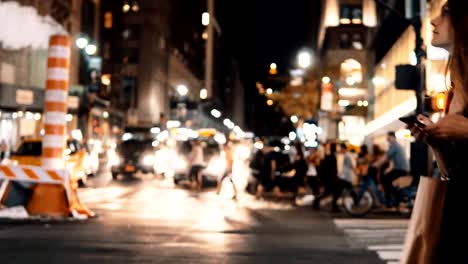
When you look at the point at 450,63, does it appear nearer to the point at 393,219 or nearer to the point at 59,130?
the point at 59,130

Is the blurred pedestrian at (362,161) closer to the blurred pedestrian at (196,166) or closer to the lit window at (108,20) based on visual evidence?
the blurred pedestrian at (196,166)

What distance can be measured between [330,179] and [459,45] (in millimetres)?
16789

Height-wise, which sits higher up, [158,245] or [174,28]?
[174,28]

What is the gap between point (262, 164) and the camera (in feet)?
85.4

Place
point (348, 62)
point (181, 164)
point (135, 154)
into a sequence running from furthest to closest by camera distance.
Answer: point (348, 62), point (135, 154), point (181, 164)

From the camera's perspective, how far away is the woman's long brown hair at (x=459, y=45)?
116 inches

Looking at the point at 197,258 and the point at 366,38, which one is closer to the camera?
the point at 197,258

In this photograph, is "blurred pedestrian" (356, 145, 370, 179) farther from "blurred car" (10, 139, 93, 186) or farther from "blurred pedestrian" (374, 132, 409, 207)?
"blurred car" (10, 139, 93, 186)

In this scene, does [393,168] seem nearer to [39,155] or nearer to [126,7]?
[39,155]

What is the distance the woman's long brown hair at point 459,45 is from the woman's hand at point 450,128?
11 centimetres

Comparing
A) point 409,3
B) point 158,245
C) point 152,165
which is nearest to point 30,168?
point 158,245

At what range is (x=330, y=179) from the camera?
19609mm

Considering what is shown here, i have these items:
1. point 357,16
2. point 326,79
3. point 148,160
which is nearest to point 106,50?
point 326,79

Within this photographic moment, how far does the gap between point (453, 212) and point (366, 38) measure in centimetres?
8340
